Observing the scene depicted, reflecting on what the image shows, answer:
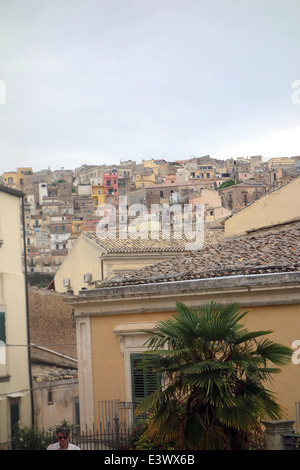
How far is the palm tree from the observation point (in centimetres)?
797

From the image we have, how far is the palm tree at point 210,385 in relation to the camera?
7.97 m

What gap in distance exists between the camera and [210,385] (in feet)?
26.3

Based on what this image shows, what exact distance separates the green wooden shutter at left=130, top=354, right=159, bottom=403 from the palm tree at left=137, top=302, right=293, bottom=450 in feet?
12.0

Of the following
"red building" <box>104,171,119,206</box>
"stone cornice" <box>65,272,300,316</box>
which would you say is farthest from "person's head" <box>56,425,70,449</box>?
"red building" <box>104,171,119,206</box>

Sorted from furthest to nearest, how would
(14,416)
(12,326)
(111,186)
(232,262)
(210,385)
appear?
1. (111,186)
2. (12,326)
3. (14,416)
4. (232,262)
5. (210,385)

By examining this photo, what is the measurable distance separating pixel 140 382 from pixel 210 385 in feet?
15.1

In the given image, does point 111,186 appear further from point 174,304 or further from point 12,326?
point 174,304

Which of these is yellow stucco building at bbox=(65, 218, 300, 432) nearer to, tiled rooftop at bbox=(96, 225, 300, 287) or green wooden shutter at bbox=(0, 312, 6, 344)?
tiled rooftop at bbox=(96, 225, 300, 287)

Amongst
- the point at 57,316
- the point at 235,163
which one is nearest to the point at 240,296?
the point at 57,316

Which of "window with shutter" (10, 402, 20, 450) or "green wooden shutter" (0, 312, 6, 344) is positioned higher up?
"green wooden shutter" (0, 312, 6, 344)

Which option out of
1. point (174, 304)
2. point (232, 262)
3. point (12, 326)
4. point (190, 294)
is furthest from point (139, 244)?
point (190, 294)

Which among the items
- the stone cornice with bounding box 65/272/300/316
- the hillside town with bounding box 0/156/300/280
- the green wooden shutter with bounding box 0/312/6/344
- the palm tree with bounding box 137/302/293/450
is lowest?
the palm tree with bounding box 137/302/293/450

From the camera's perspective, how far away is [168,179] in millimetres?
133375
